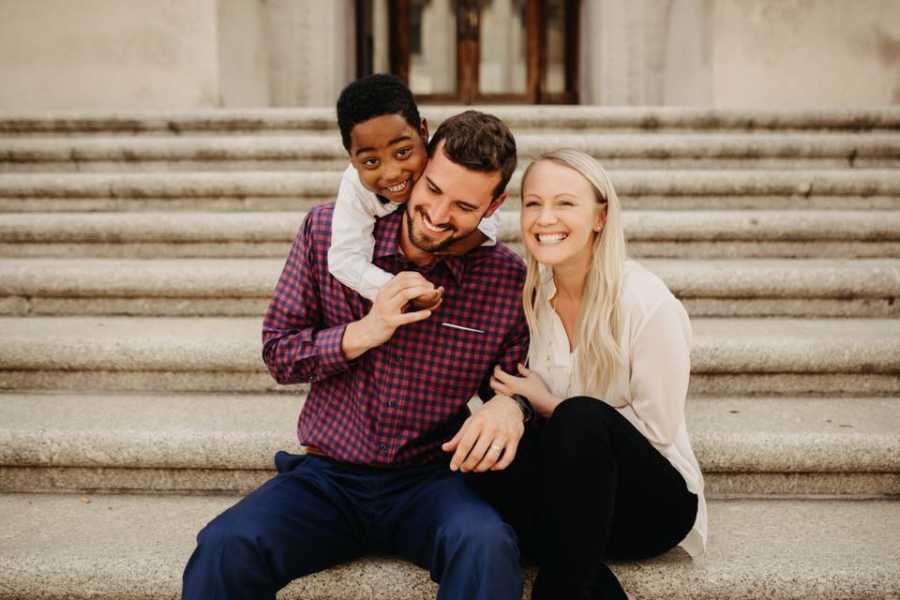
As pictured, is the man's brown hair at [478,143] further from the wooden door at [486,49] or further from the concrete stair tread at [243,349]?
the wooden door at [486,49]

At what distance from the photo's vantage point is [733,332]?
228cm

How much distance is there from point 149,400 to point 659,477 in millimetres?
1601

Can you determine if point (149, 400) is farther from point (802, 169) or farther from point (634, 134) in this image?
point (802, 169)

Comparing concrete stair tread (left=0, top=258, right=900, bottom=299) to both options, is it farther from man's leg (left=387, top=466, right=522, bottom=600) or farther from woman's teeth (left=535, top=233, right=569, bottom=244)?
man's leg (left=387, top=466, right=522, bottom=600)

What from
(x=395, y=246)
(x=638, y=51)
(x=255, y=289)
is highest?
(x=638, y=51)

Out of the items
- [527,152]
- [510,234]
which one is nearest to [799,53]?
[527,152]

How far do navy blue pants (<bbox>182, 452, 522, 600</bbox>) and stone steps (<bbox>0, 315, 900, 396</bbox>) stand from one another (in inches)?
28.3

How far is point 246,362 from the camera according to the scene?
85.4 inches

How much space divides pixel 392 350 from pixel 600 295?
1.60ft

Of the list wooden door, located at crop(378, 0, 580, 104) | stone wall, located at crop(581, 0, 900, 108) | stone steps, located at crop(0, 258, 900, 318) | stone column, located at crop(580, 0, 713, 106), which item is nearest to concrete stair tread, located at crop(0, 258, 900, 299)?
stone steps, located at crop(0, 258, 900, 318)

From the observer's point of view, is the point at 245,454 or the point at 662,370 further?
the point at 245,454

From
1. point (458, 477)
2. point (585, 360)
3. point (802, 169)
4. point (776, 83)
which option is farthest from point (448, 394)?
point (776, 83)

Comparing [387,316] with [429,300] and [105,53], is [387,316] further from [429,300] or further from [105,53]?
[105,53]

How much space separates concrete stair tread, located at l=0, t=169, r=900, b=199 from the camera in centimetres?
306
